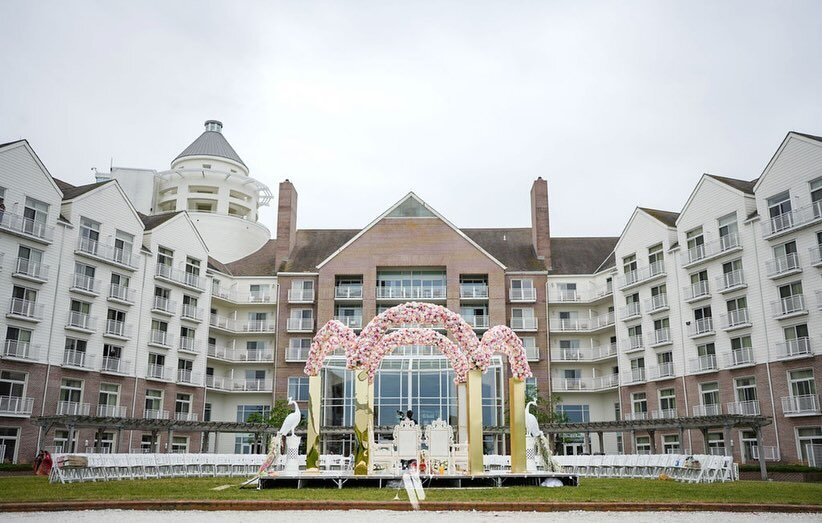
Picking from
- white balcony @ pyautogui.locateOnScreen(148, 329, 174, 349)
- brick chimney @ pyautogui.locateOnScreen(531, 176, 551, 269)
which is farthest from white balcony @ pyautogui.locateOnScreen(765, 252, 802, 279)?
white balcony @ pyautogui.locateOnScreen(148, 329, 174, 349)

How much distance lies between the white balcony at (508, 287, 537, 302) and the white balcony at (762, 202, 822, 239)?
683 inches

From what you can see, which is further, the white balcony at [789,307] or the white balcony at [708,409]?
the white balcony at [708,409]

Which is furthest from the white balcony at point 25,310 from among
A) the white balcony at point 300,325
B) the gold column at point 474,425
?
the gold column at point 474,425

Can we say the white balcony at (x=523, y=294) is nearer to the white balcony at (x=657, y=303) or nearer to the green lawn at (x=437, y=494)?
the white balcony at (x=657, y=303)

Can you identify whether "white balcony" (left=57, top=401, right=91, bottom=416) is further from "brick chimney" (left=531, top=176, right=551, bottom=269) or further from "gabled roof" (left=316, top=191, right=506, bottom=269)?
"brick chimney" (left=531, top=176, right=551, bottom=269)

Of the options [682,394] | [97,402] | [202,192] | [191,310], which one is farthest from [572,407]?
[202,192]

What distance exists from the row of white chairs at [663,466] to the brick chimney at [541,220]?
2194cm

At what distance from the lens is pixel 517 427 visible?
21.0 metres

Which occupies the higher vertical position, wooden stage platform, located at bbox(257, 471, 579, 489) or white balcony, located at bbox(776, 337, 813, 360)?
white balcony, located at bbox(776, 337, 813, 360)

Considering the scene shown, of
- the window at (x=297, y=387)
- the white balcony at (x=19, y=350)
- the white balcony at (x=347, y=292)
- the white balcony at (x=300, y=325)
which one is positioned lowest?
the window at (x=297, y=387)

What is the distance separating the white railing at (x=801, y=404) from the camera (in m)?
32.8

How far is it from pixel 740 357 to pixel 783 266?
5.22 metres

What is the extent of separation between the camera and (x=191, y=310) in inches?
1865

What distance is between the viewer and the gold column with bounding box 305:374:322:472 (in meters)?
21.0
